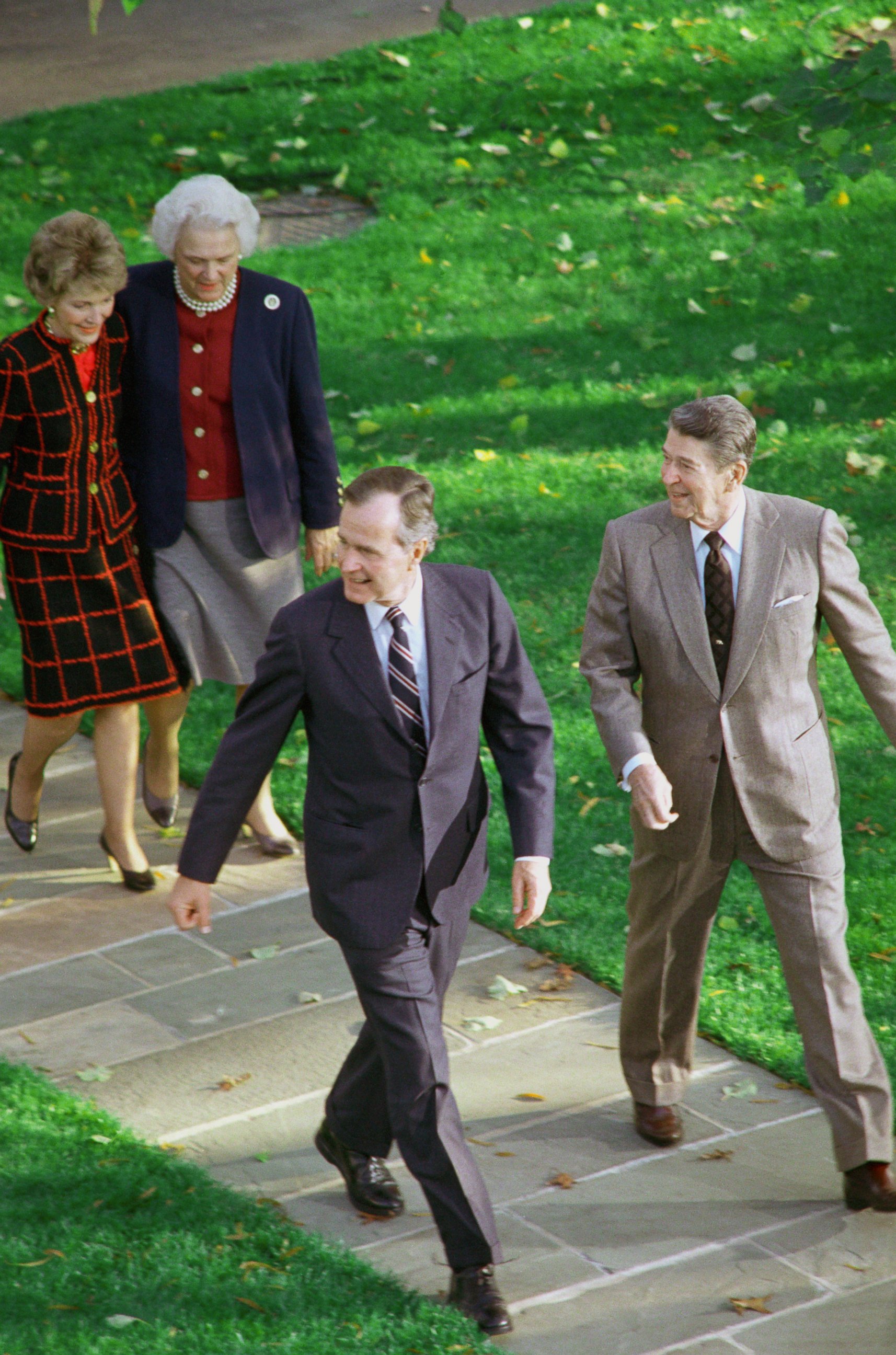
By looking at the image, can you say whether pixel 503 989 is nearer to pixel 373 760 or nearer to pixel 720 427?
pixel 373 760

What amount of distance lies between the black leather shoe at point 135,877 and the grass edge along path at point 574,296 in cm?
84

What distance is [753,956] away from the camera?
18.6 ft

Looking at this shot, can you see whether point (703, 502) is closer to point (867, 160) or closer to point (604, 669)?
point (604, 669)

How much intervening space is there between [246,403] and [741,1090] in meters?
2.86

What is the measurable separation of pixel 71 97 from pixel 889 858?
12493 millimetres

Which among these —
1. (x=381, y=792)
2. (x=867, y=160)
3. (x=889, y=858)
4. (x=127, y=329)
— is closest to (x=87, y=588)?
(x=127, y=329)

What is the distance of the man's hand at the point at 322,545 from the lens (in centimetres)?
611

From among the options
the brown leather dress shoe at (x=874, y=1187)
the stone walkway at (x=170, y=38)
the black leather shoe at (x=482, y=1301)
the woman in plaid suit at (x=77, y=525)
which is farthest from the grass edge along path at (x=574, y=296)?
the black leather shoe at (x=482, y=1301)

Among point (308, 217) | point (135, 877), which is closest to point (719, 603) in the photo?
point (135, 877)

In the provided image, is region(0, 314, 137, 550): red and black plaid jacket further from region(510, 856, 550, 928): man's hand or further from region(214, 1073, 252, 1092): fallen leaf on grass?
region(510, 856, 550, 928): man's hand

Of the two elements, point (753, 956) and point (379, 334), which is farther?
point (379, 334)

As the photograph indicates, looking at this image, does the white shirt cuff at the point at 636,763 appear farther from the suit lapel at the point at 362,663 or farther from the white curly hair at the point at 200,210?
the white curly hair at the point at 200,210

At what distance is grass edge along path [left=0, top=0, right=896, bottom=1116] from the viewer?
662cm

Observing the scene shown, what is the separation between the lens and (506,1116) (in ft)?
15.9
